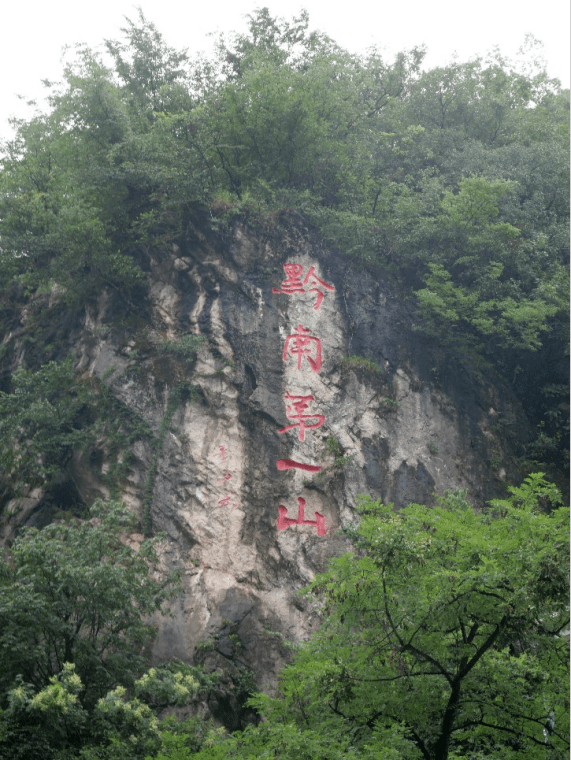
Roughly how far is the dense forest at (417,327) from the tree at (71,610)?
0.09 feet

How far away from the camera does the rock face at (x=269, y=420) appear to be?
31.8 ft

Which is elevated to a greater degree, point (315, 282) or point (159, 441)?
point (315, 282)

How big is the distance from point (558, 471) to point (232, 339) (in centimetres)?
636

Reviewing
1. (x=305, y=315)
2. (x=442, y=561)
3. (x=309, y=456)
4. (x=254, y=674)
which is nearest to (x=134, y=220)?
(x=305, y=315)

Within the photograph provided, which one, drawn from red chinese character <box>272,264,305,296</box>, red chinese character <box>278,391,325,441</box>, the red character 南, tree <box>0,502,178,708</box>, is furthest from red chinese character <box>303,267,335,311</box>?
tree <box>0,502,178,708</box>

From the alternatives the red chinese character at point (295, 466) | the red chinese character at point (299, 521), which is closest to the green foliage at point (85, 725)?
the red chinese character at point (299, 521)

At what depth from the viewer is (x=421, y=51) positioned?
55.6 feet

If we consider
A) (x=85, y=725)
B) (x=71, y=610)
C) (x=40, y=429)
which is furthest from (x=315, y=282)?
(x=85, y=725)

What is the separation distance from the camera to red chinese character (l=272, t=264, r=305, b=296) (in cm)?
1202

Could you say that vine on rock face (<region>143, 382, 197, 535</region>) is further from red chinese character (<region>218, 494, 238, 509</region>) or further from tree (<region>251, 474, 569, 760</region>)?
tree (<region>251, 474, 569, 760</region>)

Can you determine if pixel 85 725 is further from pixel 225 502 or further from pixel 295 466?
pixel 295 466

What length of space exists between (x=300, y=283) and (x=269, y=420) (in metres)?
2.97

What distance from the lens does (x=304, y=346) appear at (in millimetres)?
11516

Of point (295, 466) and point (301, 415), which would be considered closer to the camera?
point (295, 466)
